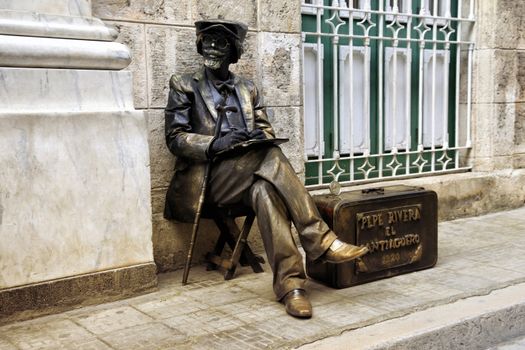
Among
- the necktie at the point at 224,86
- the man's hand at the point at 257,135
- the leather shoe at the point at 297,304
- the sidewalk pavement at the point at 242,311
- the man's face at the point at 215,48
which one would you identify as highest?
the man's face at the point at 215,48

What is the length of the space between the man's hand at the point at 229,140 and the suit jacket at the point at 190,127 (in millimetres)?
85

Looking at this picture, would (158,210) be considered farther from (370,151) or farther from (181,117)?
(370,151)

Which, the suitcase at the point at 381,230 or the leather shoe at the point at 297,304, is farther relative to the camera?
the suitcase at the point at 381,230

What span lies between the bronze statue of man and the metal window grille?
126 centimetres

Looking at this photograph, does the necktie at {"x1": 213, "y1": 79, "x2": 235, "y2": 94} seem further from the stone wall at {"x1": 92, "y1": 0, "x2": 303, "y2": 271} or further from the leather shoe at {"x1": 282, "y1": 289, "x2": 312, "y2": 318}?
the leather shoe at {"x1": 282, "y1": 289, "x2": 312, "y2": 318}

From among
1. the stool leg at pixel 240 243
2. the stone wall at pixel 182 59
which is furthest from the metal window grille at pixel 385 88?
the stool leg at pixel 240 243

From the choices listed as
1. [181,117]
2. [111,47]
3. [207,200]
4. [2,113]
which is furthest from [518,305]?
[2,113]

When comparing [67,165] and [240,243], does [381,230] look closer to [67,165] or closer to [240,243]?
[240,243]

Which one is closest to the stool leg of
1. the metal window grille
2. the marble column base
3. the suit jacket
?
the suit jacket

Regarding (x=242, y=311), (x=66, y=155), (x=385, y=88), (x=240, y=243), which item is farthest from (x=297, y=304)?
(x=385, y=88)

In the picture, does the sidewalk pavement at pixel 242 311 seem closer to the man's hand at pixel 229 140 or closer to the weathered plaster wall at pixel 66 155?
the weathered plaster wall at pixel 66 155

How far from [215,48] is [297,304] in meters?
1.84

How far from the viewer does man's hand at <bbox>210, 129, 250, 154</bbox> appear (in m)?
4.03

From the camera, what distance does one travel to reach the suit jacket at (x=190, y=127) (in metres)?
4.22
